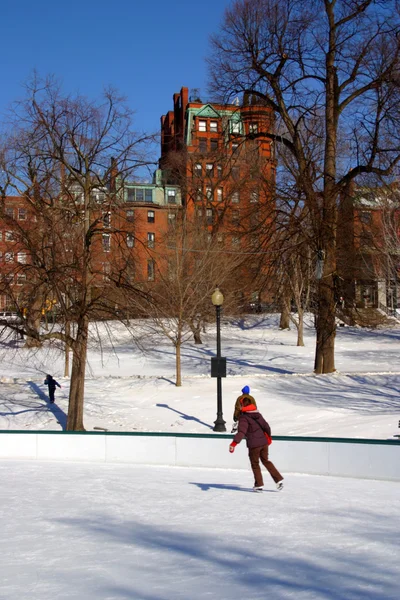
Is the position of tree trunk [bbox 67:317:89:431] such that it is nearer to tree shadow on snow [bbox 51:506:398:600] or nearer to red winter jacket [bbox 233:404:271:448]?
red winter jacket [bbox 233:404:271:448]

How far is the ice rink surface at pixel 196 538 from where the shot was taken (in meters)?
5.99

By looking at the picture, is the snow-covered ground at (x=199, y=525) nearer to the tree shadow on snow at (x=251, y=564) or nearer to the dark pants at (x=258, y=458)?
the tree shadow on snow at (x=251, y=564)

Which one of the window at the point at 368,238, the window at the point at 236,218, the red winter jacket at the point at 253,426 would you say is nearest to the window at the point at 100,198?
the window at the point at 236,218

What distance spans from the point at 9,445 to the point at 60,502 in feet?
18.3

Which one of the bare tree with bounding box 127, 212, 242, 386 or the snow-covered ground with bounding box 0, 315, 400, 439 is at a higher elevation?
the bare tree with bounding box 127, 212, 242, 386

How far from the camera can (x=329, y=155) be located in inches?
1037

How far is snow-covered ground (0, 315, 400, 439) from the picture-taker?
20406mm

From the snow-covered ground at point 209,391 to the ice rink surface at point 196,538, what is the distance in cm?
616

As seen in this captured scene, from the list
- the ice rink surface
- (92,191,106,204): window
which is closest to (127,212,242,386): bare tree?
(92,191,106,204): window

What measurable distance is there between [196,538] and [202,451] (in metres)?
6.28

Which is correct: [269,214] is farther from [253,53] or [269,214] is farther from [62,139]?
[62,139]

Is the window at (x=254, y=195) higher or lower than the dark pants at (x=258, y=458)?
higher

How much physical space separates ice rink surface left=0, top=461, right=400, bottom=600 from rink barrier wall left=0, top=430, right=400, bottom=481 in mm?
396

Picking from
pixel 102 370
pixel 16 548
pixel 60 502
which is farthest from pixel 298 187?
pixel 16 548
